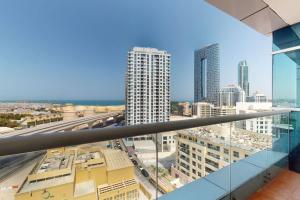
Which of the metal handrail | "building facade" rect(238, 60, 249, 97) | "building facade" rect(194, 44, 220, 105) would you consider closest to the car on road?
the metal handrail

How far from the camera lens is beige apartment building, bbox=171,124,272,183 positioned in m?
1.49

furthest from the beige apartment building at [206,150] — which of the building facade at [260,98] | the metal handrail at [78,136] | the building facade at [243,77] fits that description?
the building facade at [243,77]

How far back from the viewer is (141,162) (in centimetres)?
113

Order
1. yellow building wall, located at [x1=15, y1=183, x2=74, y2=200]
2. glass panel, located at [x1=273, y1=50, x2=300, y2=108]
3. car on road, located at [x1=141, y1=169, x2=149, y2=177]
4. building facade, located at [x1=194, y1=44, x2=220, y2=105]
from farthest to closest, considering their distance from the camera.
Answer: building facade, located at [x1=194, y1=44, x2=220, y2=105] < glass panel, located at [x1=273, y1=50, x2=300, y2=108] < car on road, located at [x1=141, y1=169, x2=149, y2=177] < yellow building wall, located at [x1=15, y1=183, x2=74, y2=200]

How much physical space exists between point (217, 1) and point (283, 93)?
8.48 feet

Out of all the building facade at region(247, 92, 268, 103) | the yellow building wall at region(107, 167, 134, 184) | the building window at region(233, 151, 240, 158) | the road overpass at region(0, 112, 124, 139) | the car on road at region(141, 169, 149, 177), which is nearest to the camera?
the road overpass at region(0, 112, 124, 139)

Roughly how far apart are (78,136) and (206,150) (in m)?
1.24

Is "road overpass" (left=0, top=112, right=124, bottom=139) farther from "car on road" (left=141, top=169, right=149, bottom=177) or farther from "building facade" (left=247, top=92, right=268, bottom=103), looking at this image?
"building facade" (left=247, top=92, right=268, bottom=103)

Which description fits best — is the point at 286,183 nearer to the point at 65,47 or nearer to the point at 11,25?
the point at 11,25

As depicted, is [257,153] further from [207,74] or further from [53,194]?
[207,74]

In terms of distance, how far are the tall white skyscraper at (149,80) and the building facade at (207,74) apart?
393 centimetres

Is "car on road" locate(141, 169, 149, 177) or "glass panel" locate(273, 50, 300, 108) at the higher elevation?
"glass panel" locate(273, 50, 300, 108)

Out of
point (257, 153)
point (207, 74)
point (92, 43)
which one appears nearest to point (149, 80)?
point (207, 74)

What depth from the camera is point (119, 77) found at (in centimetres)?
2430
